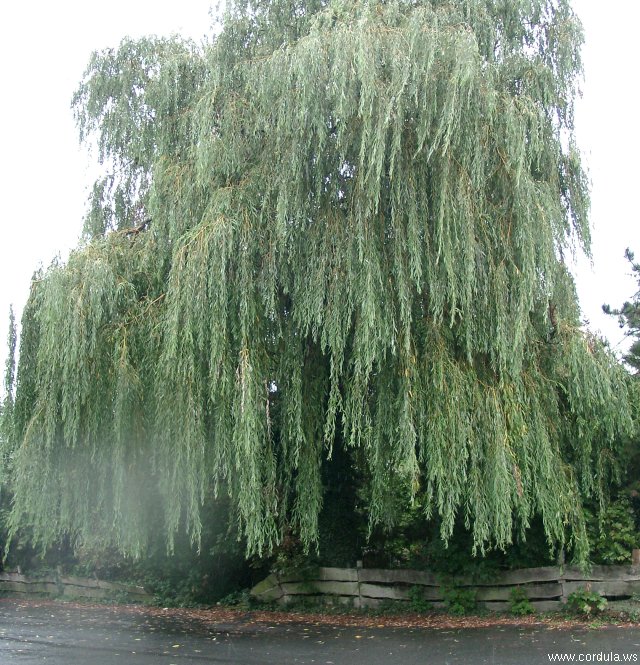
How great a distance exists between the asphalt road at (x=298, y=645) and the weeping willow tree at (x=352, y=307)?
1238 millimetres

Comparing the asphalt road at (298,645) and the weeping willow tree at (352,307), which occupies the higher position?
the weeping willow tree at (352,307)

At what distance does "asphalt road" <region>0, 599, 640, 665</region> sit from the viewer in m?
8.00

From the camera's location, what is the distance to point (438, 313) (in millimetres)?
8258

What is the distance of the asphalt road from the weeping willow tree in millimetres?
1238

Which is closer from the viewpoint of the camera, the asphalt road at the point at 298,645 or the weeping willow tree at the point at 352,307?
the asphalt road at the point at 298,645

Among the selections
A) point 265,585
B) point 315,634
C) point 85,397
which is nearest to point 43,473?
point 85,397

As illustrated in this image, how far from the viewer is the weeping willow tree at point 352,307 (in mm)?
8180

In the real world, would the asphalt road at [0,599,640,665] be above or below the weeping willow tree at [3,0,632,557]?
below

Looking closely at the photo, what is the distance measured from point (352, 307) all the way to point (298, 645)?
4262 mm

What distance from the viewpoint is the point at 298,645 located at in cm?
920

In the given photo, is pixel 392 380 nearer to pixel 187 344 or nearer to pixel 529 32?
pixel 187 344

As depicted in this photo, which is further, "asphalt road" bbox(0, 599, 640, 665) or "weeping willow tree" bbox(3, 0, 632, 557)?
"weeping willow tree" bbox(3, 0, 632, 557)

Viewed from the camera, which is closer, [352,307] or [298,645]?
[352,307]

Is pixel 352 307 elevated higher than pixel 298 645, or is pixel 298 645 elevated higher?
pixel 352 307
